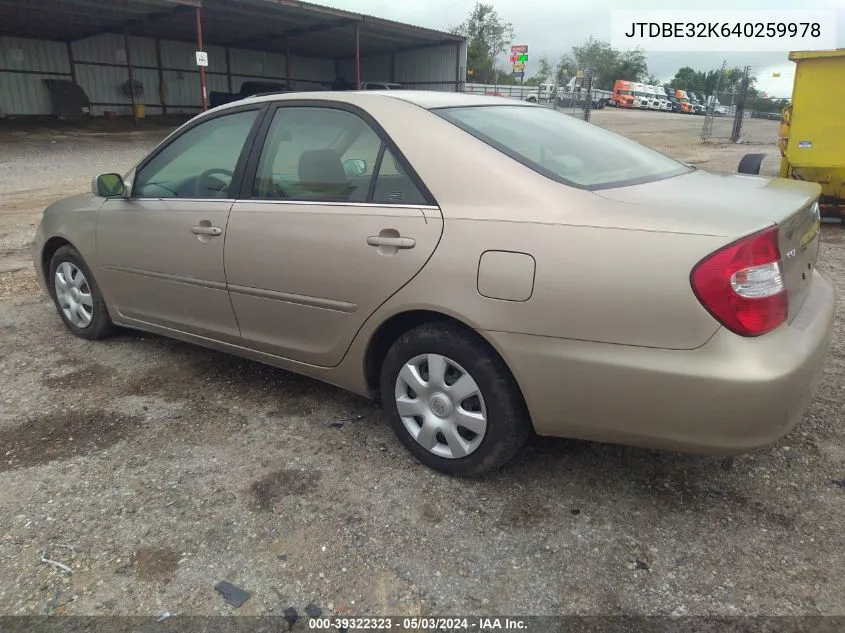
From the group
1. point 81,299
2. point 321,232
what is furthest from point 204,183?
point 81,299

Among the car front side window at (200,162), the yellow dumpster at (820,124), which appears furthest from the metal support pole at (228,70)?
the car front side window at (200,162)

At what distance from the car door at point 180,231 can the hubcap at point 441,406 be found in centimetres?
111

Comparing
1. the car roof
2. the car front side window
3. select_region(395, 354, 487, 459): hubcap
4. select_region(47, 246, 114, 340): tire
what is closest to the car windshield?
the car roof

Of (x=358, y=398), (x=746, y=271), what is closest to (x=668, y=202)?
(x=746, y=271)

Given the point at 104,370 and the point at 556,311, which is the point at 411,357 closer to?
the point at 556,311

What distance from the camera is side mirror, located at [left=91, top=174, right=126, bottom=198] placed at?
3770mm

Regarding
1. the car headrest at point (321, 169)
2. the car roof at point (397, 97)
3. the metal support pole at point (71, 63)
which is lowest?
the car headrest at point (321, 169)

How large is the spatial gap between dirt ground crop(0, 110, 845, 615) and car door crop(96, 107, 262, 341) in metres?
0.48

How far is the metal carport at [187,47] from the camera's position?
2084 cm

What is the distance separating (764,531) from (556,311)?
1115 mm

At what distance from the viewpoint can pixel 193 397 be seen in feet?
11.4

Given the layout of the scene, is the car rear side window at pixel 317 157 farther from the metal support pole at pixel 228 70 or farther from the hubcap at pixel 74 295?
the metal support pole at pixel 228 70

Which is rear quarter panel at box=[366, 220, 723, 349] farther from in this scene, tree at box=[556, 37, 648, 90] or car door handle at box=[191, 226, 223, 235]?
tree at box=[556, 37, 648, 90]

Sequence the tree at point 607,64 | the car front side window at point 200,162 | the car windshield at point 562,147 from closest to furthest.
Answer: the car windshield at point 562,147 < the car front side window at point 200,162 < the tree at point 607,64
